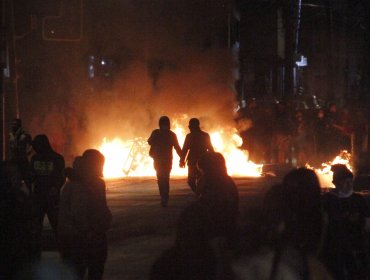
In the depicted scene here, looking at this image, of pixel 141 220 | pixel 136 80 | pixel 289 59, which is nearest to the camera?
pixel 141 220

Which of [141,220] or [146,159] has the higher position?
[146,159]

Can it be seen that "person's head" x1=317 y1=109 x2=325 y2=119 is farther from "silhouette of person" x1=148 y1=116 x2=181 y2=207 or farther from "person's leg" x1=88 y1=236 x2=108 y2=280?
"person's leg" x1=88 y1=236 x2=108 y2=280

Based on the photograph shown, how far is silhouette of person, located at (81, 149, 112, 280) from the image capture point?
732cm

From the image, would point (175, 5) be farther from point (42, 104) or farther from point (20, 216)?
point (20, 216)

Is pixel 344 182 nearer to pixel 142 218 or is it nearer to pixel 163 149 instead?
pixel 142 218

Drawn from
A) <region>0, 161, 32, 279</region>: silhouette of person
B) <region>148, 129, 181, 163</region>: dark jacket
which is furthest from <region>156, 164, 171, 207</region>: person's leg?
<region>0, 161, 32, 279</region>: silhouette of person

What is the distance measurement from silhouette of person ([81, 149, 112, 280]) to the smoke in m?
17.1

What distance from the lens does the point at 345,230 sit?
734cm

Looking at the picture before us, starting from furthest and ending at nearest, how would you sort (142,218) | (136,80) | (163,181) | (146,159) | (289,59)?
(289,59) → (136,80) → (146,159) → (163,181) → (142,218)

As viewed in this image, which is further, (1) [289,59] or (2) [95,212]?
(1) [289,59]

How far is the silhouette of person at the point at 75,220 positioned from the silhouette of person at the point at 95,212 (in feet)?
0.12

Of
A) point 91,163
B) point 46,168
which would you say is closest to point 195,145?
point 46,168

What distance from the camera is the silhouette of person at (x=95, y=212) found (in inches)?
288

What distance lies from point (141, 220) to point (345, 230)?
19.1 feet
